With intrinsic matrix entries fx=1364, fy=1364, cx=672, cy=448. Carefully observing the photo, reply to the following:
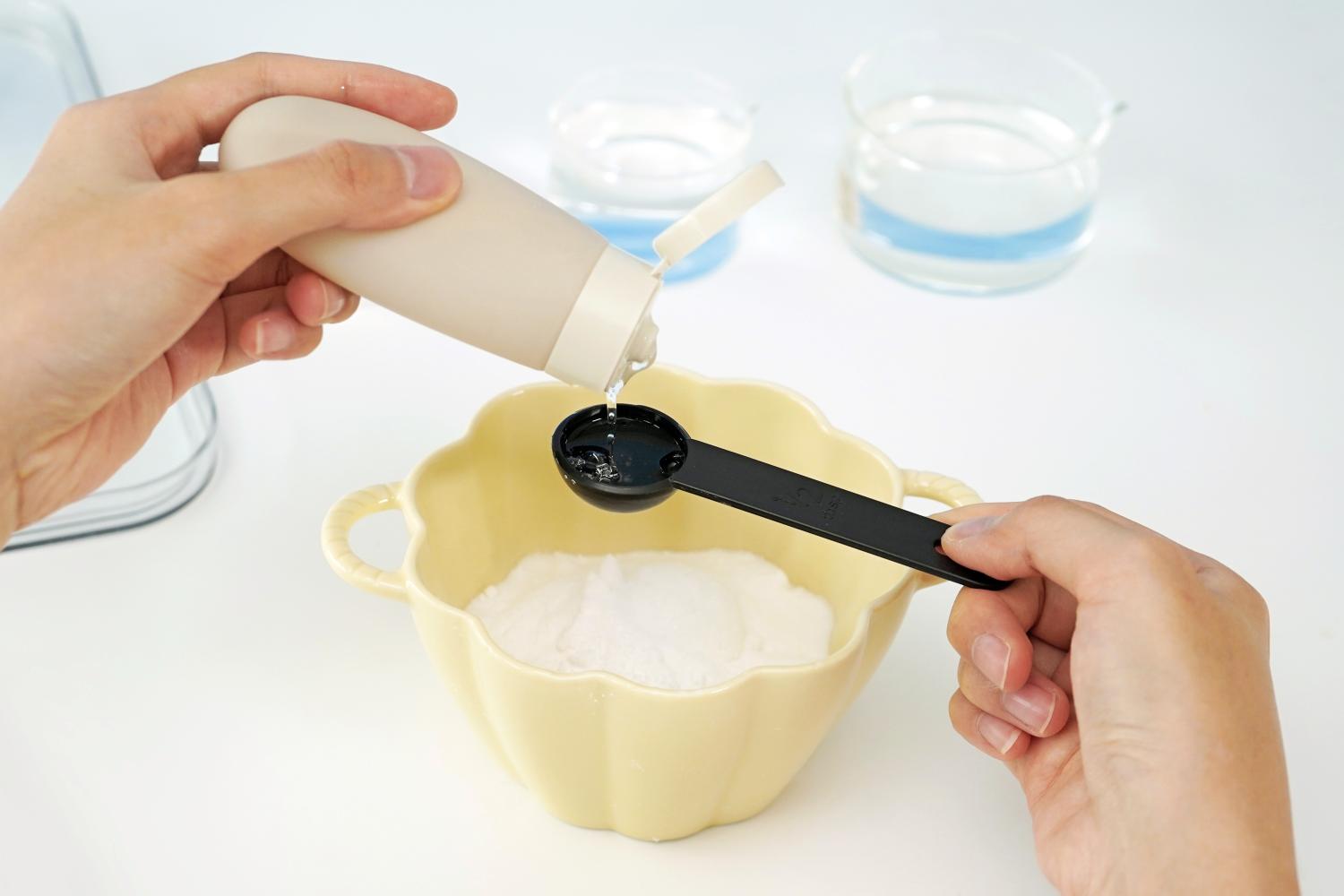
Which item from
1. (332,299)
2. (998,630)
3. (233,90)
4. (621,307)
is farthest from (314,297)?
(998,630)

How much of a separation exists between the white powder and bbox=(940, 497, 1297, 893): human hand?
143 mm

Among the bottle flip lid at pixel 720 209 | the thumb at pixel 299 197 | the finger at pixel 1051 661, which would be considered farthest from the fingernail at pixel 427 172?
the finger at pixel 1051 661

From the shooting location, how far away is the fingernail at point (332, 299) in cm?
87

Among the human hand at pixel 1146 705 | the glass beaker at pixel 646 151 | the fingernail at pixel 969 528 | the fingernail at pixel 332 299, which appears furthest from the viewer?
the glass beaker at pixel 646 151

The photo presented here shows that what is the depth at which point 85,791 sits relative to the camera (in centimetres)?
82

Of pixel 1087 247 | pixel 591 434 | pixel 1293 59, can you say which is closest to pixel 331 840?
pixel 591 434

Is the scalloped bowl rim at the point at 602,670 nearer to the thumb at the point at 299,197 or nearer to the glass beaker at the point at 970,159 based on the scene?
the thumb at the point at 299,197

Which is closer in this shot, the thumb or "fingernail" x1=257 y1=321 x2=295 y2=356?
the thumb

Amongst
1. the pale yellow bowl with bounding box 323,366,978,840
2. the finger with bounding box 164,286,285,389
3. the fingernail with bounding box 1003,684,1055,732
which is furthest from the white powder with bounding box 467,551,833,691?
the finger with bounding box 164,286,285,389

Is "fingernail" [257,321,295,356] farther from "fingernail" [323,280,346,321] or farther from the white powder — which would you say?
the white powder

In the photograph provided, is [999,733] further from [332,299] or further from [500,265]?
[332,299]

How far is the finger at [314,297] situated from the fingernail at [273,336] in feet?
0.09

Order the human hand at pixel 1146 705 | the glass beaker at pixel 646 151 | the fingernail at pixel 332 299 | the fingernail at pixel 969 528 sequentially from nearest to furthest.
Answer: the human hand at pixel 1146 705, the fingernail at pixel 969 528, the fingernail at pixel 332 299, the glass beaker at pixel 646 151

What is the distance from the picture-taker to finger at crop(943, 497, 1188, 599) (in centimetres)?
67
